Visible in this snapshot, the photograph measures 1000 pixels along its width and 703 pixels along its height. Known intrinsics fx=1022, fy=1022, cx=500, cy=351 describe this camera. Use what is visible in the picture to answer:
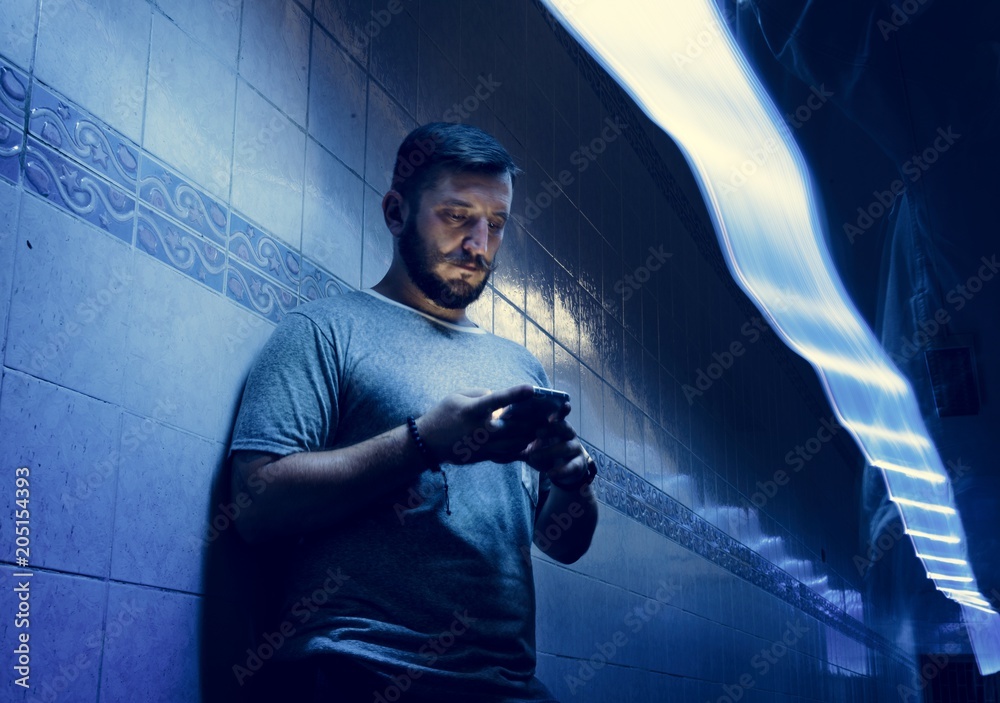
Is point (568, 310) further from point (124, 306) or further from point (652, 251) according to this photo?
point (124, 306)

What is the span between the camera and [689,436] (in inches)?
234

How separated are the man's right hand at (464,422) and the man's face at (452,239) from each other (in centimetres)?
48

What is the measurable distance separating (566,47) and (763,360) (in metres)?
4.56

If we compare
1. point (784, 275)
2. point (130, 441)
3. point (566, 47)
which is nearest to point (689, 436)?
point (784, 275)

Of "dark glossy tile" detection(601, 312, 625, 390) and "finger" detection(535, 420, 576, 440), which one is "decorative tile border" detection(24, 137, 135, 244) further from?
"dark glossy tile" detection(601, 312, 625, 390)

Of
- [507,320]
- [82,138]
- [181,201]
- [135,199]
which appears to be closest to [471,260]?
[181,201]

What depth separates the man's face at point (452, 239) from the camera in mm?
2330

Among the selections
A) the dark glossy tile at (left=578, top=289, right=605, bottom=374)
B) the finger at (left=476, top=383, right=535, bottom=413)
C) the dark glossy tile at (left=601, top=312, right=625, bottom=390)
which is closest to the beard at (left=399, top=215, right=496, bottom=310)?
the finger at (left=476, top=383, right=535, bottom=413)

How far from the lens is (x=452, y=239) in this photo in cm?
234

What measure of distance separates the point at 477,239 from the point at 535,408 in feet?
1.87

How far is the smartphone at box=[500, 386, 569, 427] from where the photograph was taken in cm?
191

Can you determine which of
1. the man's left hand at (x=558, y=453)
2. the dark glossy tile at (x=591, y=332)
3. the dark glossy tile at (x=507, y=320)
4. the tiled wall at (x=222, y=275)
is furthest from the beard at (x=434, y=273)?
the dark glossy tile at (x=591, y=332)

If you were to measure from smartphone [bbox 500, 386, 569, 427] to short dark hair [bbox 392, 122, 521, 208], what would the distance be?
0.68m

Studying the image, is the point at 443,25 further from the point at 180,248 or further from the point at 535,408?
the point at 535,408
